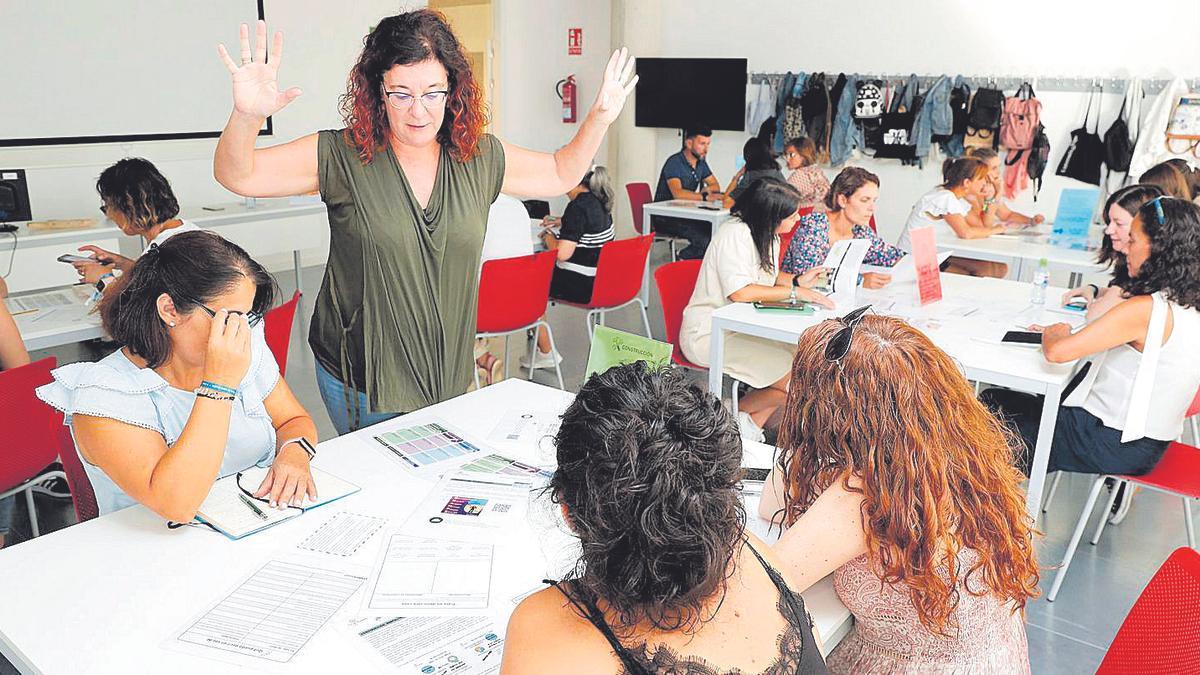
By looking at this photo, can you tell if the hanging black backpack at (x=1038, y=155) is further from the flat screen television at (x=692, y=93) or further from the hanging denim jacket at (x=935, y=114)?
the flat screen television at (x=692, y=93)

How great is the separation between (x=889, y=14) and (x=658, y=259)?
2948 mm

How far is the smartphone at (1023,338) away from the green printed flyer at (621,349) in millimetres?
1802

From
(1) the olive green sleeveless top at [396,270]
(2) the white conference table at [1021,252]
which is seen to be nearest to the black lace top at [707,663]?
(1) the olive green sleeveless top at [396,270]

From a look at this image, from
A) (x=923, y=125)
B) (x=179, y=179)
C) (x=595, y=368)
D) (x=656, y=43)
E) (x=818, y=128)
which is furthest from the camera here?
(x=656, y=43)

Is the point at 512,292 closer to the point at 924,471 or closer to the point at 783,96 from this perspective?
the point at 924,471

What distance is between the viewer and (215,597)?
1.45 m

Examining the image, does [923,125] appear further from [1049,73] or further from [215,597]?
[215,597]

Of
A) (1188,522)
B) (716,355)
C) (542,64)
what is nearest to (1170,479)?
(1188,522)

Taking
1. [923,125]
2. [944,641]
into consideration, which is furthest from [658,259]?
[944,641]

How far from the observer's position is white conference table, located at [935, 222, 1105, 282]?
4.71m

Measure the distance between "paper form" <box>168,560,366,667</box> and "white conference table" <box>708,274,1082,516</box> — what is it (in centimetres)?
187

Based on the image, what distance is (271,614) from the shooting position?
55.5 inches

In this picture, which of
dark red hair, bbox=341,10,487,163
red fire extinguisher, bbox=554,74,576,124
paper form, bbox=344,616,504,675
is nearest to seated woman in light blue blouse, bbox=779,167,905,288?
dark red hair, bbox=341,10,487,163

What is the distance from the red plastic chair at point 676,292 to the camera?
3.82m
